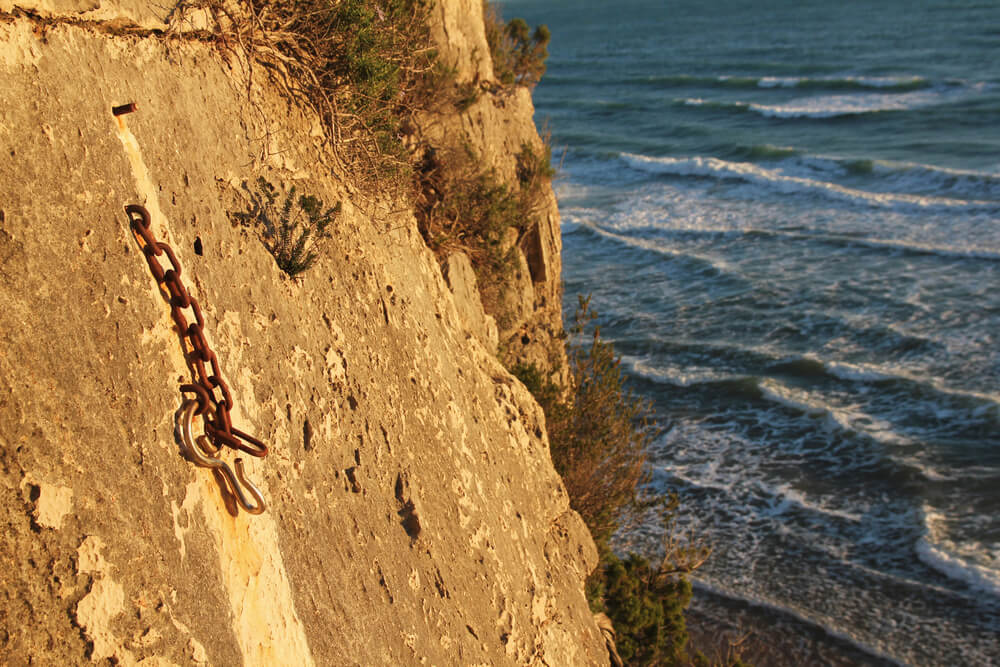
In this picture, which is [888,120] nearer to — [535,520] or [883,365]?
[883,365]

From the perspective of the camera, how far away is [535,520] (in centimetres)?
543

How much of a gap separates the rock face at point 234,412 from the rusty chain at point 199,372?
0.05 m

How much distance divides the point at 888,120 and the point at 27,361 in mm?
30183

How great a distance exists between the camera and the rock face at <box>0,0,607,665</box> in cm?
251

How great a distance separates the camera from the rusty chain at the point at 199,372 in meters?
2.87

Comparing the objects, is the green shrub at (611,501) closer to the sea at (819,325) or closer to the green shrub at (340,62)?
the sea at (819,325)

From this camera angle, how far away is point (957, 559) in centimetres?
955

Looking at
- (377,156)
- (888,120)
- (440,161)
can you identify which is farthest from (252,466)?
(888,120)

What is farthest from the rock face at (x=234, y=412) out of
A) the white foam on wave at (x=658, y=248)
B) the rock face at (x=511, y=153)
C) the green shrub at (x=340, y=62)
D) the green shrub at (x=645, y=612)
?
the white foam on wave at (x=658, y=248)

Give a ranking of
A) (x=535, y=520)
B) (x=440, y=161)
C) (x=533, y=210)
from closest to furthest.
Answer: (x=535, y=520), (x=440, y=161), (x=533, y=210)

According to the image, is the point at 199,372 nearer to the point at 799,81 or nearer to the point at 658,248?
the point at 658,248

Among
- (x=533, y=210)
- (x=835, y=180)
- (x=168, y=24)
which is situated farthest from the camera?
(x=835, y=180)

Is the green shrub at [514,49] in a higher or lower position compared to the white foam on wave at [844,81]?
higher

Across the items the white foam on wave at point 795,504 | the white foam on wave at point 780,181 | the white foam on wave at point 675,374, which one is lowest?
the white foam on wave at point 795,504
